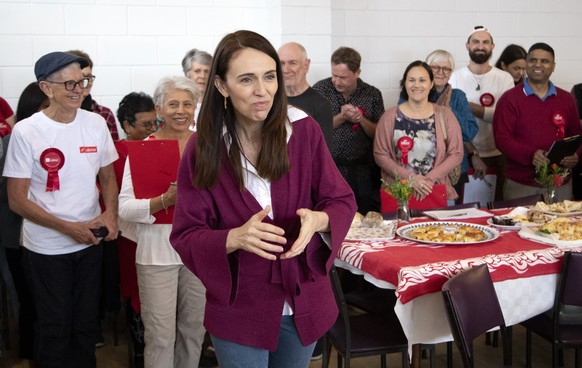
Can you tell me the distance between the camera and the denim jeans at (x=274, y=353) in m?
1.87

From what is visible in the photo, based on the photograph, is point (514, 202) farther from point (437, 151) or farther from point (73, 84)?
point (73, 84)

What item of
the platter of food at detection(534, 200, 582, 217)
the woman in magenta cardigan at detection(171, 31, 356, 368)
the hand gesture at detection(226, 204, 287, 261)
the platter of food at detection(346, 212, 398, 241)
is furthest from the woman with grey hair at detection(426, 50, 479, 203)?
the hand gesture at detection(226, 204, 287, 261)

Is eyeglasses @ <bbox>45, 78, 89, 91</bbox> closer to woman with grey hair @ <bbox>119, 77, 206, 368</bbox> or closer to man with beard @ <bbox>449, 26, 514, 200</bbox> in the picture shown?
woman with grey hair @ <bbox>119, 77, 206, 368</bbox>

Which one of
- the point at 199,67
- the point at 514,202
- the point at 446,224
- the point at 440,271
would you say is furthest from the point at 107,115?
the point at 440,271

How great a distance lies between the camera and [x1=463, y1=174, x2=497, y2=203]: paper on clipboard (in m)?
5.30

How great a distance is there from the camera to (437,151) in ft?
13.8

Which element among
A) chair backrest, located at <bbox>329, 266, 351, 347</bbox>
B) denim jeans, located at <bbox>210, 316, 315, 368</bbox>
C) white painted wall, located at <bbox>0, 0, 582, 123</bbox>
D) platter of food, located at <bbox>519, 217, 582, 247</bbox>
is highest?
white painted wall, located at <bbox>0, 0, 582, 123</bbox>

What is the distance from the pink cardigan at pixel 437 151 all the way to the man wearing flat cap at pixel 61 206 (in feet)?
5.74

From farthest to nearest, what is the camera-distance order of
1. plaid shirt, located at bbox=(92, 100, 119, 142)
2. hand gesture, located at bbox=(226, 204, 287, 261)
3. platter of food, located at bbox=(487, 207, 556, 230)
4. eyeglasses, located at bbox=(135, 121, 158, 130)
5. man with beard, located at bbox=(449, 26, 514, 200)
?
man with beard, located at bbox=(449, 26, 514, 200) → plaid shirt, located at bbox=(92, 100, 119, 142) → eyeglasses, located at bbox=(135, 121, 158, 130) → platter of food, located at bbox=(487, 207, 556, 230) → hand gesture, located at bbox=(226, 204, 287, 261)

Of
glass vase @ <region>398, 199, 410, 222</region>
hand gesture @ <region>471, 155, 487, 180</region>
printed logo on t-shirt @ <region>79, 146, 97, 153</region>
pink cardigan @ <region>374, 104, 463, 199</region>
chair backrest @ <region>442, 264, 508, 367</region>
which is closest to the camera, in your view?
chair backrest @ <region>442, 264, 508, 367</region>

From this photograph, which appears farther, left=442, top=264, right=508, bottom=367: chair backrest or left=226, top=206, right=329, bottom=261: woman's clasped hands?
left=442, top=264, right=508, bottom=367: chair backrest

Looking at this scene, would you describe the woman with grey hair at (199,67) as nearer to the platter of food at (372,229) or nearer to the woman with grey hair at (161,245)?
the woman with grey hair at (161,245)

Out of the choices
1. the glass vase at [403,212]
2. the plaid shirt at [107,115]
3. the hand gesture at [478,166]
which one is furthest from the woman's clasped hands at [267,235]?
the hand gesture at [478,166]

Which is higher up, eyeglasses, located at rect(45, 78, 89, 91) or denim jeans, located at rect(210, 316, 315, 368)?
eyeglasses, located at rect(45, 78, 89, 91)
